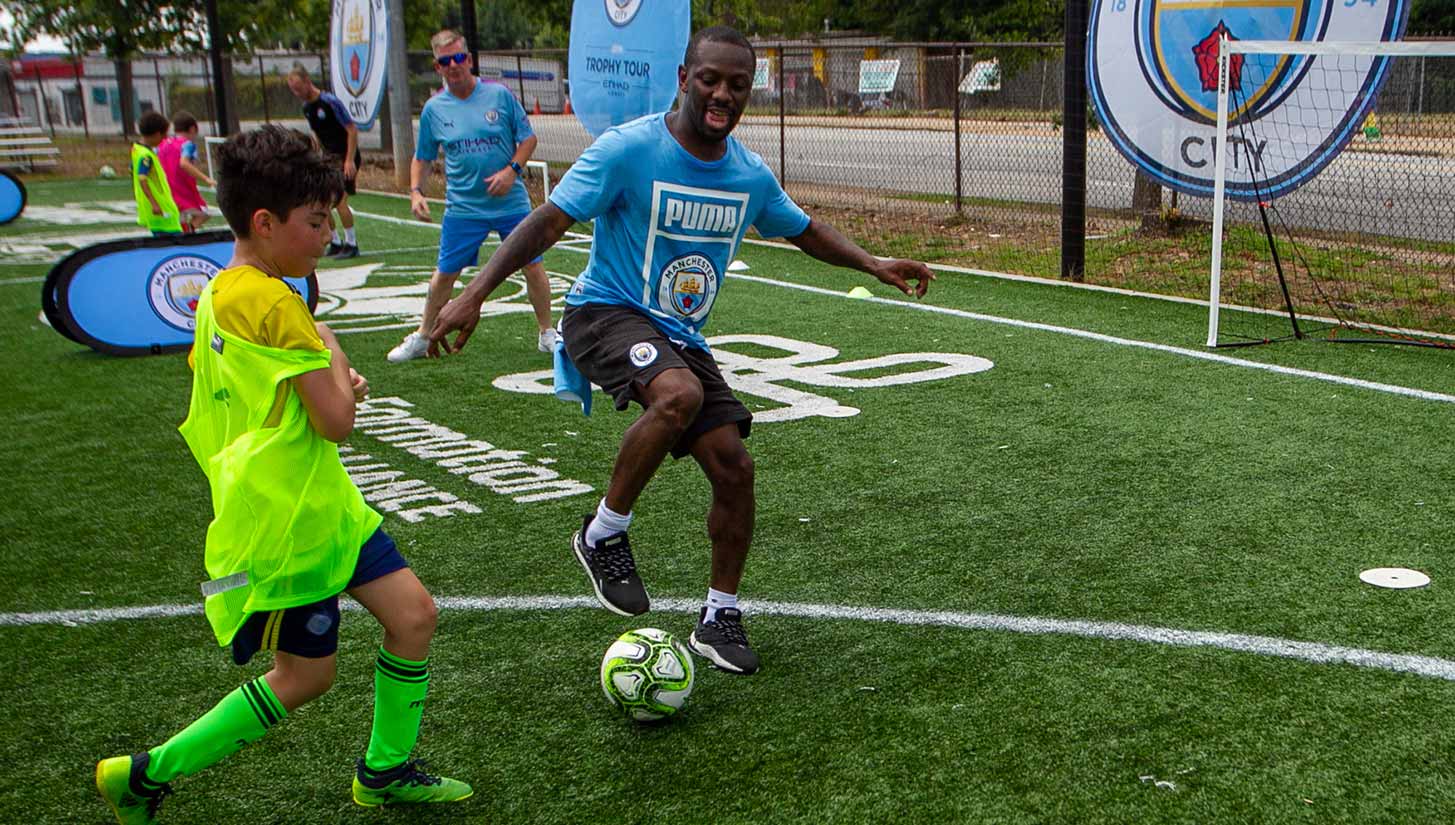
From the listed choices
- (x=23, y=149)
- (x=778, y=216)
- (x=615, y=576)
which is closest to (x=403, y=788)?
(x=615, y=576)

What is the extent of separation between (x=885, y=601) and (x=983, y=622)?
0.37 meters

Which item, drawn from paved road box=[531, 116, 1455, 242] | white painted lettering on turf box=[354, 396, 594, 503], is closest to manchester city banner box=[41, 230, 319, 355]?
white painted lettering on turf box=[354, 396, 594, 503]

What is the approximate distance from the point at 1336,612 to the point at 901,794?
1866 mm

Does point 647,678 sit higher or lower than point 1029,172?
lower

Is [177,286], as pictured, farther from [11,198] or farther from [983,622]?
[11,198]

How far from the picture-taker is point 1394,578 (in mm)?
4684

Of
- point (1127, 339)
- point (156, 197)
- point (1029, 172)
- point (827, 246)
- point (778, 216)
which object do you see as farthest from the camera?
point (1029, 172)

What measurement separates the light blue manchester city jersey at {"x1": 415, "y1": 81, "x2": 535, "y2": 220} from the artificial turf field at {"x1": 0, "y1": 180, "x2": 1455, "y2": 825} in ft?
4.40

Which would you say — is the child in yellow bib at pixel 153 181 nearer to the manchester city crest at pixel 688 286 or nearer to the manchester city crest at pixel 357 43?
the manchester city crest at pixel 357 43

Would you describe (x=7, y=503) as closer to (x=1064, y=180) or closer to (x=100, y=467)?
(x=100, y=467)

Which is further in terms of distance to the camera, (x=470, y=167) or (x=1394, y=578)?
(x=470, y=167)

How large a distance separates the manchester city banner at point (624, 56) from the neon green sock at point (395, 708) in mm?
8577

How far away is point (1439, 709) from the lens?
3699mm

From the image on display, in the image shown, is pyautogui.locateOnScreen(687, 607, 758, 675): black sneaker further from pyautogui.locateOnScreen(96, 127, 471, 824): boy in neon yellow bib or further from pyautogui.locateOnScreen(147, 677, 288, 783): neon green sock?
pyautogui.locateOnScreen(147, 677, 288, 783): neon green sock
